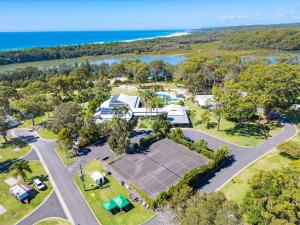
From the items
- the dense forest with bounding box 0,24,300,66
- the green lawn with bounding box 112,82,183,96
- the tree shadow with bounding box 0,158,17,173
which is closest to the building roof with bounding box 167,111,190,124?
the green lawn with bounding box 112,82,183,96

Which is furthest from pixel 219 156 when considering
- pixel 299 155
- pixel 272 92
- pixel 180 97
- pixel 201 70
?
pixel 201 70

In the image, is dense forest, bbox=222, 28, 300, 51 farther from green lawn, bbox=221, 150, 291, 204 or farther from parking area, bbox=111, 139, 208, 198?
parking area, bbox=111, 139, 208, 198

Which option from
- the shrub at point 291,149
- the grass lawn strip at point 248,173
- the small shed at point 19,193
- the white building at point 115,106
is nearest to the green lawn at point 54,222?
the small shed at point 19,193

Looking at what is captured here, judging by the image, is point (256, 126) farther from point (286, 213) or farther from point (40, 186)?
point (40, 186)

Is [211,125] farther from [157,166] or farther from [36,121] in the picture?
[36,121]

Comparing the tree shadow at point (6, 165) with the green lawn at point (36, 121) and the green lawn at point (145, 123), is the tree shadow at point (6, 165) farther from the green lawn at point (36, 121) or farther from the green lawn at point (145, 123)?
the green lawn at point (145, 123)
